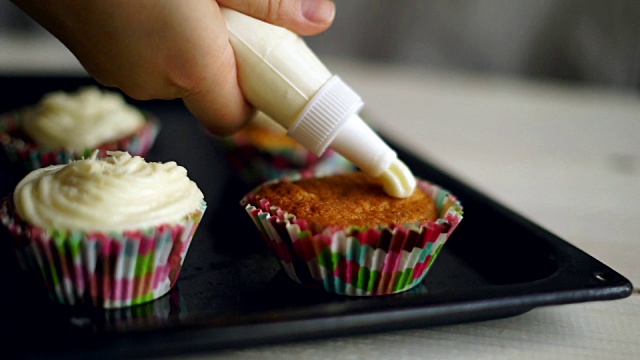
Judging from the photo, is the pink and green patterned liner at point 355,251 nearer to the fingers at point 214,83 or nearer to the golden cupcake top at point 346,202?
the golden cupcake top at point 346,202

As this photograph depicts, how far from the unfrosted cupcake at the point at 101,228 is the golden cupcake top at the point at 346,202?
14 cm

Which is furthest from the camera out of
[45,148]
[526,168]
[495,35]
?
[495,35]

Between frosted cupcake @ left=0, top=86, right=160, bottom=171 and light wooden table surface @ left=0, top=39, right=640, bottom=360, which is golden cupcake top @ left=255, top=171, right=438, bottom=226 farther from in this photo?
frosted cupcake @ left=0, top=86, right=160, bottom=171

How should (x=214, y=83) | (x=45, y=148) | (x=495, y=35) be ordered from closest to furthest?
(x=214, y=83), (x=45, y=148), (x=495, y=35)

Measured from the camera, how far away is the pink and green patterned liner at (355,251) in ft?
2.89

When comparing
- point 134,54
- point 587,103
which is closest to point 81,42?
point 134,54

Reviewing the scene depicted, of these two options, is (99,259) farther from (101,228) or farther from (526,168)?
(526,168)

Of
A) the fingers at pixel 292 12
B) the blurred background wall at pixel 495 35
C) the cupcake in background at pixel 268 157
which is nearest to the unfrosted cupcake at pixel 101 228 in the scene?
the fingers at pixel 292 12

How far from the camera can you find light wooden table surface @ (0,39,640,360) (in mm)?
801

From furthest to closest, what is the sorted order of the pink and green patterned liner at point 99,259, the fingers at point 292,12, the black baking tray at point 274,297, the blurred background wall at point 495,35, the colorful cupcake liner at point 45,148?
the blurred background wall at point 495,35 < the colorful cupcake liner at point 45,148 < the fingers at point 292,12 < the pink and green patterned liner at point 99,259 < the black baking tray at point 274,297

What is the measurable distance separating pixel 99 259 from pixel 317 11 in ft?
1.39

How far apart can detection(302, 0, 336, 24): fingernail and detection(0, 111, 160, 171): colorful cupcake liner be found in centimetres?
48

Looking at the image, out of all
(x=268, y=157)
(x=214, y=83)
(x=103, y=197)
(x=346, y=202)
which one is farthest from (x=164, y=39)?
(x=268, y=157)

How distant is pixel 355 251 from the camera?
0.89 meters
